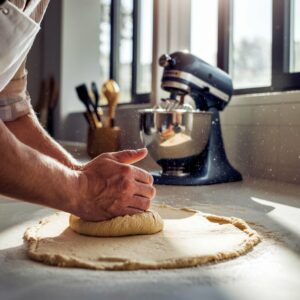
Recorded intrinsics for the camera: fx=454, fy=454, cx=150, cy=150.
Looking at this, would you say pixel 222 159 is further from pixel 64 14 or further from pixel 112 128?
pixel 64 14

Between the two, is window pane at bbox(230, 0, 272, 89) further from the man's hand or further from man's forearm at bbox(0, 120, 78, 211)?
man's forearm at bbox(0, 120, 78, 211)

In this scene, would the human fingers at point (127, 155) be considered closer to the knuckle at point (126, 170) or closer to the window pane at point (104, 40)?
the knuckle at point (126, 170)

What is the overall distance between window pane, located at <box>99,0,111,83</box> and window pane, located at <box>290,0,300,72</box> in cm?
157

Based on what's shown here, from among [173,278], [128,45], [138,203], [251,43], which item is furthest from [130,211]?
[128,45]

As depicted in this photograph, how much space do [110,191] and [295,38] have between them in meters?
1.01

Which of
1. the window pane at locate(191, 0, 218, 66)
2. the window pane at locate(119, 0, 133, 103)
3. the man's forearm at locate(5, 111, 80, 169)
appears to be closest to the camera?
the man's forearm at locate(5, 111, 80, 169)

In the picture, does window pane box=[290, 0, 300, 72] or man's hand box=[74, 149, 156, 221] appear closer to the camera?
man's hand box=[74, 149, 156, 221]

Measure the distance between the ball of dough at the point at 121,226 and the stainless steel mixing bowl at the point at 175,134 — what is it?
0.51 meters

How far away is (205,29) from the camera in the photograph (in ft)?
6.27

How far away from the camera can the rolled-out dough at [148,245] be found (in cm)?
58

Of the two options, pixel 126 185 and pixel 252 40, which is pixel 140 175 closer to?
pixel 126 185

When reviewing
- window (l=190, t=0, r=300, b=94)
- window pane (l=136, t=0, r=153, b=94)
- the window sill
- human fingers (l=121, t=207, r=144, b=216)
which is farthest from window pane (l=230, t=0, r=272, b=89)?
human fingers (l=121, t=207, r=144, b=216)

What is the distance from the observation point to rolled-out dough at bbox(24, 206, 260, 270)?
580 millimetres

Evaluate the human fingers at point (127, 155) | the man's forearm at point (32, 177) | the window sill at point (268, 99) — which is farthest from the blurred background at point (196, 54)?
the man's forearm at point (32, 177)
